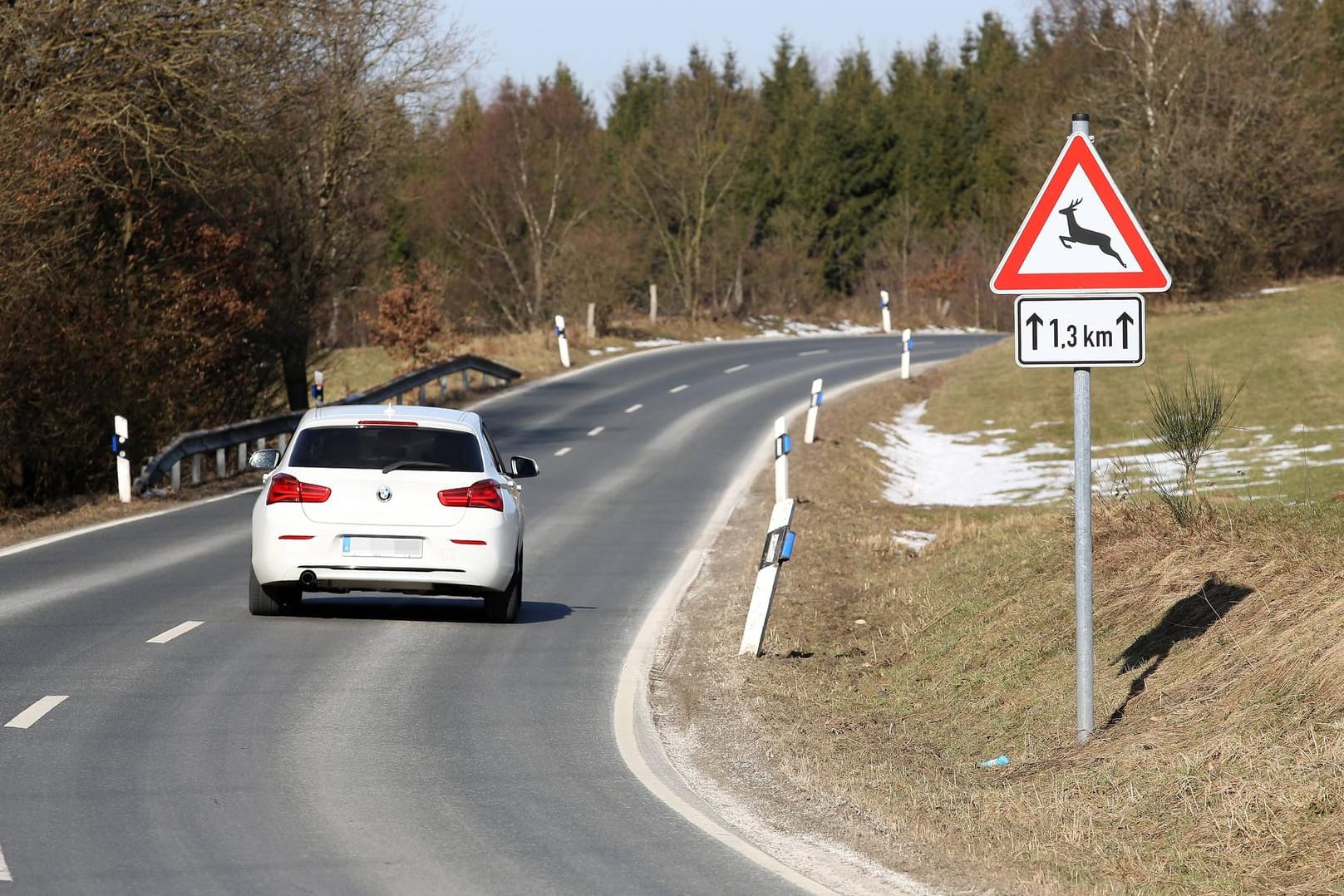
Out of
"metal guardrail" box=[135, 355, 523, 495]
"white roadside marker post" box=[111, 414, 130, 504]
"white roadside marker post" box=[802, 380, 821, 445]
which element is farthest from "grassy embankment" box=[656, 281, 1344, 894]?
"white roadside marker post" box=[802, 380, 821, 445]

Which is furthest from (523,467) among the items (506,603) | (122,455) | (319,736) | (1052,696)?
(122,455)

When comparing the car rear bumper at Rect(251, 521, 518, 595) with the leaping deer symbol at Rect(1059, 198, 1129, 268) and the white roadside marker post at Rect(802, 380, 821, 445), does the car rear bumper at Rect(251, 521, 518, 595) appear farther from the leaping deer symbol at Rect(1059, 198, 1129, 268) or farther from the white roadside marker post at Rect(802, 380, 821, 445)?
the white roadside marker post at Rect(802, 380, 821, 445)

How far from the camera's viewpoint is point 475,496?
44.0ft

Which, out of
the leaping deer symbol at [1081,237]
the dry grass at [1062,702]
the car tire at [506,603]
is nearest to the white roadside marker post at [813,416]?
the dry grass at [1062,702]

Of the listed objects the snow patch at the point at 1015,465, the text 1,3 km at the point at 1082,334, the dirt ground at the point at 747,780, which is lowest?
the snow patch at the point at 1015,465

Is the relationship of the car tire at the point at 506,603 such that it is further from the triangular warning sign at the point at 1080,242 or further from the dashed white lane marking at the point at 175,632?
the triangular warning sign at the point at 1080,242

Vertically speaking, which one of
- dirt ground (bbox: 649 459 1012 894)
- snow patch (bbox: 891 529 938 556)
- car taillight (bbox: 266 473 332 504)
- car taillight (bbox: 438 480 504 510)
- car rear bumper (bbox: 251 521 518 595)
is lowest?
snow patch (bbox: 891 529 938 556)

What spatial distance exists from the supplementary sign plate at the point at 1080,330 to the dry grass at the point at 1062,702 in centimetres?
177

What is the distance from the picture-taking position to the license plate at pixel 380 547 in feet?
43.0

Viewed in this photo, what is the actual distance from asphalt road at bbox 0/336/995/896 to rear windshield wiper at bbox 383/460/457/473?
4.01 feet

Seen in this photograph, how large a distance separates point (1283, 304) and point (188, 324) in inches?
1215

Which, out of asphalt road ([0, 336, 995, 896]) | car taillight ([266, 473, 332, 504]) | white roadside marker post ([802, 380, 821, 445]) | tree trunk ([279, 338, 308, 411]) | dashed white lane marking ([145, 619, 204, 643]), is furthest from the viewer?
tree trunk ([279, 338, 308, 411])

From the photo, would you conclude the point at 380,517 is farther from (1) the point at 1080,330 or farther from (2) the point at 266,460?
(1) the point at 1080,330

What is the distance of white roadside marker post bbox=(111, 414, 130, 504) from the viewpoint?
22.5 m
